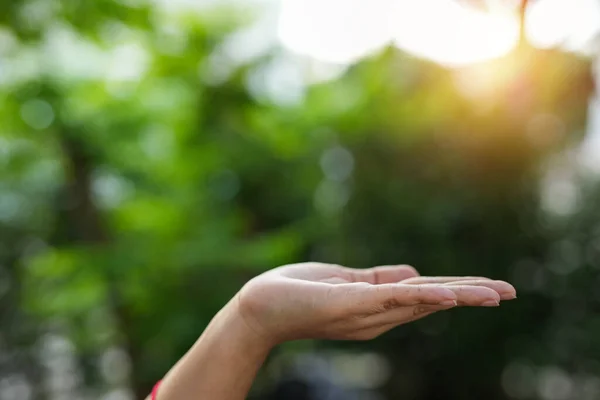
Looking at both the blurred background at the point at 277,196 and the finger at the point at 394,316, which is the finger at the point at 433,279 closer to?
the finger at the point at 394,316

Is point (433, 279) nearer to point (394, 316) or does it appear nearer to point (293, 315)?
point (394, 316)

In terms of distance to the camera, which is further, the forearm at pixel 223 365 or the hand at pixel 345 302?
the forearm at pixel 223 365

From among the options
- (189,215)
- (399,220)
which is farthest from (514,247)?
(189,215)

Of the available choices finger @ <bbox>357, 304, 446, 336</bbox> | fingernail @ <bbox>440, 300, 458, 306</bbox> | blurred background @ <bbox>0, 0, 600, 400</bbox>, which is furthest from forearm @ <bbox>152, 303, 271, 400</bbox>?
blurred background @ <bbox>0, 0, 600, 400</bbox>

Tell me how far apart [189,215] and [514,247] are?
6.97 feet

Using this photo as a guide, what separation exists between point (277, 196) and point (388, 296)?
2844 millimetres

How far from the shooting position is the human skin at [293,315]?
0.87 m

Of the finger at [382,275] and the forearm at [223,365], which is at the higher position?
the finger at [382,275]

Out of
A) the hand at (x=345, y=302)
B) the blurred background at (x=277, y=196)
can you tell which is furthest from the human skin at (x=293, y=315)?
the blurred background at (x=277, y=196)

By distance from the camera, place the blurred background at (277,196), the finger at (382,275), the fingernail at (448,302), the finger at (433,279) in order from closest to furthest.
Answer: the fingernail at (448,302)
the finger at (433,279)
the finger at (382,275)
the blurred background at (277,196)

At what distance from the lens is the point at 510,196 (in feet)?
12.8

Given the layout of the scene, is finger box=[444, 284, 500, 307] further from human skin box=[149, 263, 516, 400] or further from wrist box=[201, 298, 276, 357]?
wrist box=[201, 298, 276, 357]

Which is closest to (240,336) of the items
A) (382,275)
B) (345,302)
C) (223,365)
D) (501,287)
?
(223,365)

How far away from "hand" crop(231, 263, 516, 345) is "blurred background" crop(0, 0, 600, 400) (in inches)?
71.6
